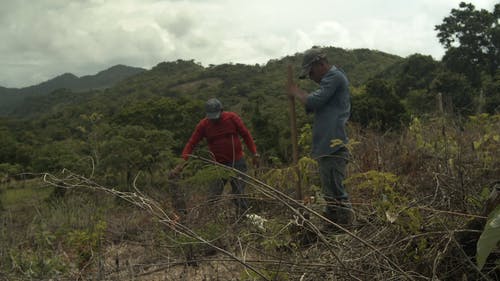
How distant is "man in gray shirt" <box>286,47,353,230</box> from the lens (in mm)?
3090

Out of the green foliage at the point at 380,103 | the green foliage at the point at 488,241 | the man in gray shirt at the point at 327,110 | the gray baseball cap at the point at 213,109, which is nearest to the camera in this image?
the green foliage at the point at 488,241

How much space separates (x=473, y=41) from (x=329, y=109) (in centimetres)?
2337

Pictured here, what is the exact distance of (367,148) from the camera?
487 centimetres

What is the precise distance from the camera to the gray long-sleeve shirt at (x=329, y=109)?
10.3ft

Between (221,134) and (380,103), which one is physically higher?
(380,103)

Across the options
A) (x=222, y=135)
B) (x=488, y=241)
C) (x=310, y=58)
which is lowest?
(x=488, y=241)

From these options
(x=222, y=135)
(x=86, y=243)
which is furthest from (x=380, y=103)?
(x=86, y=243)

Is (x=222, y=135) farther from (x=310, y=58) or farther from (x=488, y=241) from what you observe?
(x=488, y=241)

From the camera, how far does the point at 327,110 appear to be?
3232 mm

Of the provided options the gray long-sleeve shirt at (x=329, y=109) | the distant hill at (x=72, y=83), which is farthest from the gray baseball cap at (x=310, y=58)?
the distant hill at (x=72, y=83)

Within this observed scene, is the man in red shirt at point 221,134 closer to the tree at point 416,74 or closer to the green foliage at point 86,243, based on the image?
the green foliage at point 86,243

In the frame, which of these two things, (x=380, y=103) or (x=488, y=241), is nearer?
(x=488, y=241)

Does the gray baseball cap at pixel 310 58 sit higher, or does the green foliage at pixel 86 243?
the gray baseball cap at pixel 310 58

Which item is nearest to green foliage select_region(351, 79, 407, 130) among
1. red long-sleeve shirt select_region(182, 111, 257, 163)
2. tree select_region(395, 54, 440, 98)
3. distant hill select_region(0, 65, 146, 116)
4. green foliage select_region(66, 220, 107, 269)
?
tree select_region(395, 54, 440, 98)
